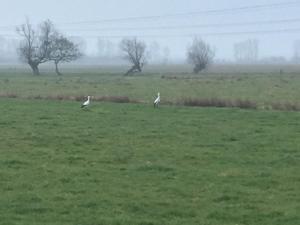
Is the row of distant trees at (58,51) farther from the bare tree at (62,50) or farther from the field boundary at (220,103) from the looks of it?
the field boundary at (220,103)

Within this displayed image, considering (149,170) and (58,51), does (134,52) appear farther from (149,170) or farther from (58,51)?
(149,170)

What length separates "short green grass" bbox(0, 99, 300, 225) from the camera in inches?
398

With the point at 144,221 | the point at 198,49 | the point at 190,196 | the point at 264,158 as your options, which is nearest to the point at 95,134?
the point at 264,158

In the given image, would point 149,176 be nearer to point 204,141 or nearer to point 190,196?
point 190,196

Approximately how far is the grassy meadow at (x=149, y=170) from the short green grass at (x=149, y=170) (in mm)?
21

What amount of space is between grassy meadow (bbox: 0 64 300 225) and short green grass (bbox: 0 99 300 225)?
0.02m

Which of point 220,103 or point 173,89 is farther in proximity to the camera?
point 173,89

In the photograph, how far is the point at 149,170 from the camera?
1384 centimetres

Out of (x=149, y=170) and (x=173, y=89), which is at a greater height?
(x=149, y=170)

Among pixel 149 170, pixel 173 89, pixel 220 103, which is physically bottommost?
pixel 173 89

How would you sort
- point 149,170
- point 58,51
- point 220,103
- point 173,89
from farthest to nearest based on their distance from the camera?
1. point 58,51
2. point 173,89
3. point 220,103
4. point 149,170

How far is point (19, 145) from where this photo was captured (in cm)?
1770

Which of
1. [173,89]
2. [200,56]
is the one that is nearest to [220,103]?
[173,89]

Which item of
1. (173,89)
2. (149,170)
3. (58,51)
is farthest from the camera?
(58,51)
